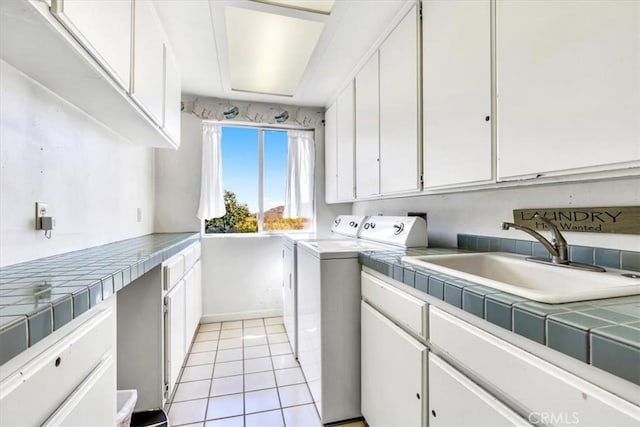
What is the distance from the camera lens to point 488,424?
2.48 feet

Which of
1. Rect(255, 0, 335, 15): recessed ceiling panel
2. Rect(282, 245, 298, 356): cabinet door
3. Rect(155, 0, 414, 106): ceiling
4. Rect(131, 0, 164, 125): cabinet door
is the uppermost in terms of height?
Rect(155, 0, 414, 106): ceiling

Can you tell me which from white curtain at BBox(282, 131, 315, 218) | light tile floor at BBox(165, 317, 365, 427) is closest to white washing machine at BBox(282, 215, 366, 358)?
light tile floor at BBox(165, 317, 365, 427)

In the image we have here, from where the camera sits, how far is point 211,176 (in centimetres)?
305

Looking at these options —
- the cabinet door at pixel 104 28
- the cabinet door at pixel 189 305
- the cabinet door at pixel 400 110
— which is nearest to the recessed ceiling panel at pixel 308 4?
the cabinet door at pixel 400 110

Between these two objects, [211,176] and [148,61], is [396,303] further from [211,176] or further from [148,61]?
[211,176]

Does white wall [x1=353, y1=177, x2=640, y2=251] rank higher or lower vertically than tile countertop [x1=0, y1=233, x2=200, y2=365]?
higher

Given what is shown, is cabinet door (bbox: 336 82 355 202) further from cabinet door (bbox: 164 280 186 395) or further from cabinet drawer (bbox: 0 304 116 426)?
cabinet drawer (bbox: 0 304 116 426)

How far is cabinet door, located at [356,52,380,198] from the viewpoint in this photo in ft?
6.81

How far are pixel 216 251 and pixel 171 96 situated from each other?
159cm

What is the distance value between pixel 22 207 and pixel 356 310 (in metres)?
1.54

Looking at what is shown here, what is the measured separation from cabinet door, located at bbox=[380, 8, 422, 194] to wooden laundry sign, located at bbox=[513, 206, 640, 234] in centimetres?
55

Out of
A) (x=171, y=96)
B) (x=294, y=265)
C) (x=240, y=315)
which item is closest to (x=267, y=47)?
(x=171, y=96)

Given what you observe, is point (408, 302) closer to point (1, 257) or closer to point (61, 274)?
point (61, 274)

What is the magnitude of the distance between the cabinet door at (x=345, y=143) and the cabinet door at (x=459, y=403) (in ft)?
5.67
